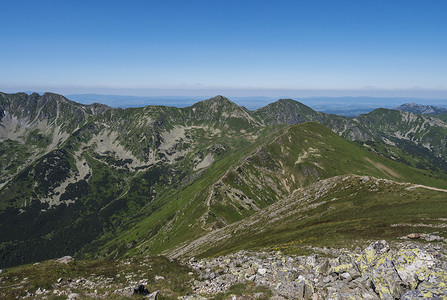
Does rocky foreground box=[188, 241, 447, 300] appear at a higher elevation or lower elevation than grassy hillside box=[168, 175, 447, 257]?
higher

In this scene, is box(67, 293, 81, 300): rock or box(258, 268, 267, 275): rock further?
box(258, 268, 267, 275): rock

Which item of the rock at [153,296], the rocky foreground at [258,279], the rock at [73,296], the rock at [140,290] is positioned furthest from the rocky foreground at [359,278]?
the rock at [73,296]

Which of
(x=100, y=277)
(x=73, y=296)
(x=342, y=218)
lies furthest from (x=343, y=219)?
(x=73, y=296)

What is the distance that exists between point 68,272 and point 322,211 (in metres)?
86.1

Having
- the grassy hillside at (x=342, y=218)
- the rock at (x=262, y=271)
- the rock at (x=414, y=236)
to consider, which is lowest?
the grassy hillside at (x=342, y=218)

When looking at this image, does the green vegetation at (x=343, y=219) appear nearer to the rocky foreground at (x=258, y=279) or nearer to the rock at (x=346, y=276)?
the rocky foreground at (x=258, y=279)

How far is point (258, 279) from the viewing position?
29000 millimetres

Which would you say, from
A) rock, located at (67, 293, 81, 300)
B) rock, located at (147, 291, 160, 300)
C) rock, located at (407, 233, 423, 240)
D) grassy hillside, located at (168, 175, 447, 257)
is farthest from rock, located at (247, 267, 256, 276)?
rock, located at (407, 233, 423, 240)

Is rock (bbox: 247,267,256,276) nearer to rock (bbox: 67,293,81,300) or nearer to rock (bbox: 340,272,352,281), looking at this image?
rock (bbox: 340,272,352,281)

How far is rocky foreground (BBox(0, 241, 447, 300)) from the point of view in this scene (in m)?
20.6

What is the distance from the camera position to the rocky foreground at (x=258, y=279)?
20.6 m

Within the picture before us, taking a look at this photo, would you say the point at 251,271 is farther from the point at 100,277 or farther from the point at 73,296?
the point at 100,277

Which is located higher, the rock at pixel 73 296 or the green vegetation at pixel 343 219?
the rock at pixel 73 296

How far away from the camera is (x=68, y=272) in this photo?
35000 millimetres
